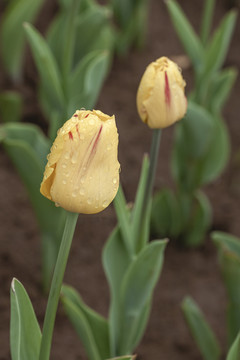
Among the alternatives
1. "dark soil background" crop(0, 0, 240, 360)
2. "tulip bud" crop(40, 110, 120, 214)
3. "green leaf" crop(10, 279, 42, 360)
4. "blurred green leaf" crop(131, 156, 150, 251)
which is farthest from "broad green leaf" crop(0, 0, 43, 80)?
"tulip bud" crop(40, 110, 120, 214)

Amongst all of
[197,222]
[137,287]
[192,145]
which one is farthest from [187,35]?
[137,287]

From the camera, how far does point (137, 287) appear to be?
134cm

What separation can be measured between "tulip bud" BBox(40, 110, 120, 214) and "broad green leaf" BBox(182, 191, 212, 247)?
3.86 feet

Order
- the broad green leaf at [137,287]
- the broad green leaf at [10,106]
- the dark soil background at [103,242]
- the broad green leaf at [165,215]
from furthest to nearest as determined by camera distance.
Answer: the broad green leaf at [10,106] → the broad green leaf at [165,215] → the dark soil background at [103,242] → the broad green leaf at [137,287]

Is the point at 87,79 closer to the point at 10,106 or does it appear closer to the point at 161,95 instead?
the point at 161,95

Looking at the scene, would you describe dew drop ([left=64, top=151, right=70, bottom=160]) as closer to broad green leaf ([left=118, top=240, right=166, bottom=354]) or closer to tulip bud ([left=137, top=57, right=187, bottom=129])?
tulip bud ([left=137, top=57, right=187, bottom=129])

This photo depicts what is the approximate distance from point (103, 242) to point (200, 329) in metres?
0.56

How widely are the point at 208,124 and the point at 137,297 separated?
2.02ft

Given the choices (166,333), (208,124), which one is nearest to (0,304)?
(166,333)

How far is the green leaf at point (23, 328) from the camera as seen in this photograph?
41.0 inches

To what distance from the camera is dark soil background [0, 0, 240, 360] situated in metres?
1.79

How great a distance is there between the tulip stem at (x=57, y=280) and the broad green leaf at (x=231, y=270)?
1.56ft

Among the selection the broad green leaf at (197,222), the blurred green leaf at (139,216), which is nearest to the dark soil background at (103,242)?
the broad green leaf at (197,222)

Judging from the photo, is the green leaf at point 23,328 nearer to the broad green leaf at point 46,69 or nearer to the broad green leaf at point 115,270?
the broad green leaf at point 115,270
